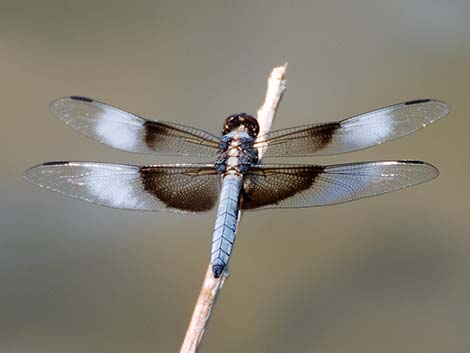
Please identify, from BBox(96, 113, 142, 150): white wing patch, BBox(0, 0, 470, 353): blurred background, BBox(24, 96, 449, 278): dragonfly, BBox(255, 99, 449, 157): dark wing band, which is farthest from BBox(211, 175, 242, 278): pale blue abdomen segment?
BBox(0, 0, 470, 353): blurred background

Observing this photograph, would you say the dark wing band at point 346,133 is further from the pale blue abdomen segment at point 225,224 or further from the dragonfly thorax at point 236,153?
the pale blue abdomen segment at point 225,224

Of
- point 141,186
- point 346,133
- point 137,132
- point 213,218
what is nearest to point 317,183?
point 346,133

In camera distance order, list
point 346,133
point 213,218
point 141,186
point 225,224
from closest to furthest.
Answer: point 225,224 < point 141,186 < point 346,133 < point 213,218

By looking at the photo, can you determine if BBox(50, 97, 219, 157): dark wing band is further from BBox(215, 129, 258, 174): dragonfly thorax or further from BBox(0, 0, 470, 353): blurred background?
BBox(0, 0, 470, 353): blurred background

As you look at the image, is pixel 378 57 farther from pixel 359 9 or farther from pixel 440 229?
pixel 440 229

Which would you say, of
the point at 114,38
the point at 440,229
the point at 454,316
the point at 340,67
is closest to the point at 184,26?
the point at 114,38

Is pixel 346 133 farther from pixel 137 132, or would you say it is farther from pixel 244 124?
pixel 137 132
